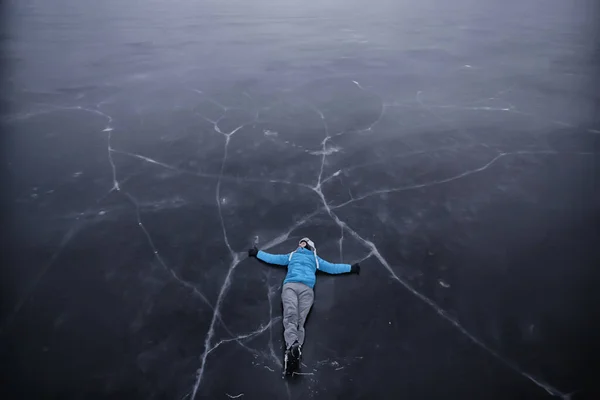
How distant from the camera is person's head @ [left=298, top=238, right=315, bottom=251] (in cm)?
687

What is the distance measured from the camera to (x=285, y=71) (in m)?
15.1

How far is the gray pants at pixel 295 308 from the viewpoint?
18.1ft

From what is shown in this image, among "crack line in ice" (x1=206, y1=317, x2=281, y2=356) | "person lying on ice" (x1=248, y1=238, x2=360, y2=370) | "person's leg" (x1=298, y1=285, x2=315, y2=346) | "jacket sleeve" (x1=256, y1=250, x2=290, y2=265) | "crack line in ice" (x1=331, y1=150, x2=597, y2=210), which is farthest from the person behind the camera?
"crack line in ice" (x1=331, y1=150, x2=597, y2=210)

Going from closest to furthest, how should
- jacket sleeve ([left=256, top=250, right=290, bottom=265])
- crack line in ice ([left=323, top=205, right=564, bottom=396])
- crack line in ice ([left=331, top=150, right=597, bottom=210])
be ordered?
crack line in ice ([left=323, top=205, right=564, bottom=396]), jacket sleeve ([left=256, top=250, right=290, bottom=265]), crack line in ice ([left=331, top=150, right=597, bottom=210])

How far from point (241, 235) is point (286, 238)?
0.85 m

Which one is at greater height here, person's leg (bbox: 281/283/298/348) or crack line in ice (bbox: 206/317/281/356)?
person's leg (bbox: 281/283/298/348)

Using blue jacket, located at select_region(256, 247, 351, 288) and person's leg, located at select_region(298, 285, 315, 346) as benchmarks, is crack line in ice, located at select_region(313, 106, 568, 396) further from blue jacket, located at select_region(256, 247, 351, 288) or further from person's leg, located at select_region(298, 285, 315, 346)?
person's leg, located at select_region(298, 285, 315, 346)

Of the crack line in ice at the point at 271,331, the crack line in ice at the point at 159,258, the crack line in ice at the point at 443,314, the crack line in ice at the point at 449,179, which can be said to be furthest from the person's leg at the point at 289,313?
the crack line in ice at the point at 449,179

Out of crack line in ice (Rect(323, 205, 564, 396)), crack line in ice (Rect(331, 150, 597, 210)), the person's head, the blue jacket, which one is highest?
crack line in ice (Rect(331, 150, 597, 210))

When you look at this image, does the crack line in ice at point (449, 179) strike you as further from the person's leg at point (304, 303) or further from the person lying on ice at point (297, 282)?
the person's leg at point (304, 303)

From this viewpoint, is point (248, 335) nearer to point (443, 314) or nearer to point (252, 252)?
point (252, 252)

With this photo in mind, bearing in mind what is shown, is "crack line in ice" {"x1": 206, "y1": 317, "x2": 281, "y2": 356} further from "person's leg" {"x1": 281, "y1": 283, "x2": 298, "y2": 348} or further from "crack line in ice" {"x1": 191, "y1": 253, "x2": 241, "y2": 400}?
"person's leg" {"x1": 281, "y1": 283, "x2": 298, "y2": 348}

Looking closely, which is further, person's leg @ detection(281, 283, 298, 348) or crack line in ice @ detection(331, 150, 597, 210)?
crack line in ice @ detection(331, 150, 597, 210)

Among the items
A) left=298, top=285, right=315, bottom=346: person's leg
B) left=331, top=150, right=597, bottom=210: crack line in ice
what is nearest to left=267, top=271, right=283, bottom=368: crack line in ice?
left=298, top=285, right=315, bottom=346: person's leg
